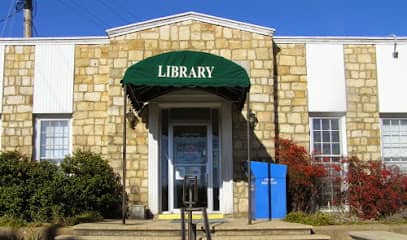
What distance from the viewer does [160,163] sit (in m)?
12.5

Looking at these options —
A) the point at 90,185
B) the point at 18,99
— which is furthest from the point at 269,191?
the point at 18,99

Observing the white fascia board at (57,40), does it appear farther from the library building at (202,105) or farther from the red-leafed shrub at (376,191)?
the red-leafed shrub at (376,191)

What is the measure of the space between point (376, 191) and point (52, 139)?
25.6 ft

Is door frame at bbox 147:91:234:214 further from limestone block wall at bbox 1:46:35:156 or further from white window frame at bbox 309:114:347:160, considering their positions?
limestone block wall at bbox 1:46:35:156

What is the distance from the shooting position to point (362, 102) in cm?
1333

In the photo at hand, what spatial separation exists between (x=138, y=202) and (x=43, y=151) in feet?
9.34

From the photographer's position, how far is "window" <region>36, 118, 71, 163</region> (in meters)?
13.0

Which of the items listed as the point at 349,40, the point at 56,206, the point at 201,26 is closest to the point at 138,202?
the point at 56,206

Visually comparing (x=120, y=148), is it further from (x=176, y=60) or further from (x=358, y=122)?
(x=358, y=122)

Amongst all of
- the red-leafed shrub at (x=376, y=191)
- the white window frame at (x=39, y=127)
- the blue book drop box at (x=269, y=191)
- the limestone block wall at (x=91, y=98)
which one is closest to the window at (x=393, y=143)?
the red-leafed shrub at (x=376, y=191)

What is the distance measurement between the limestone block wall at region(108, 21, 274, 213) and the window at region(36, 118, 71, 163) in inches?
55.2

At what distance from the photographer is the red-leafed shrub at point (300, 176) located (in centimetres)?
1204

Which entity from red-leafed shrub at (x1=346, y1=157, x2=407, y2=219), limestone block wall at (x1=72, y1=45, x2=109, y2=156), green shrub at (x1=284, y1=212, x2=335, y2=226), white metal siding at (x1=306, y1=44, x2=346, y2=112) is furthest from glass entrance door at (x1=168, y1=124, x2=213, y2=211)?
red-leafed shrub at (x1=346, y1=157, x2=407, y2=219)

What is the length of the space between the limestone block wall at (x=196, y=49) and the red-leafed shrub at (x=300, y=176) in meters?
0.44
